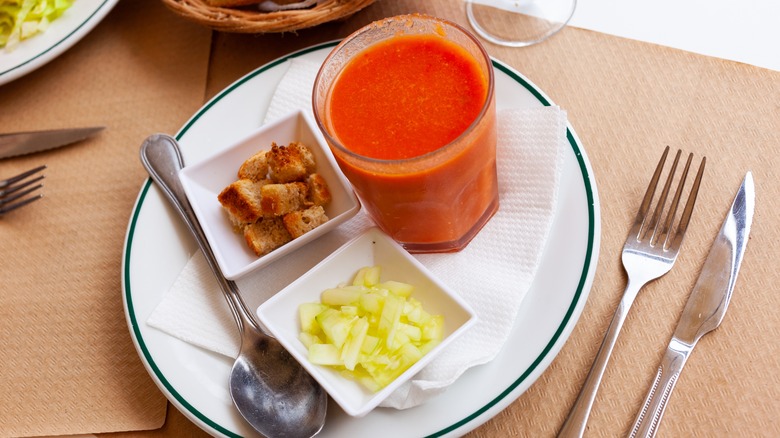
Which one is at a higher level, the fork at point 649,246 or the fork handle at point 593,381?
the fork at point 649,246

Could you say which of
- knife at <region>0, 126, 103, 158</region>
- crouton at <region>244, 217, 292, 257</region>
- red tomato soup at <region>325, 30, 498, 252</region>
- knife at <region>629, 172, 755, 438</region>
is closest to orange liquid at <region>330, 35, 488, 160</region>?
red tomato soup at <region>325, 30, 498, 252</region>

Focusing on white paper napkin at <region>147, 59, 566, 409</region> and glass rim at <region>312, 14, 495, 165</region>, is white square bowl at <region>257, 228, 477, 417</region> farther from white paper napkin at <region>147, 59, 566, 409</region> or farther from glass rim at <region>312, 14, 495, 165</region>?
glass rim at <region>312, 14, 495, 165</region>

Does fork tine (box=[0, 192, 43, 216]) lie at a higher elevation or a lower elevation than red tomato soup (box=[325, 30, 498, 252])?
lower

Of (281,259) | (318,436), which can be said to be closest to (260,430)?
(318,436)

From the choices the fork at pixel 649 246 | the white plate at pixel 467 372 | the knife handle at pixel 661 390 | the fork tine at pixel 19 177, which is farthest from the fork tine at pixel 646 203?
the fork tine at pixel 19 177

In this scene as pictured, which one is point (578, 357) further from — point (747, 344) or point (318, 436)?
point (318, 436)

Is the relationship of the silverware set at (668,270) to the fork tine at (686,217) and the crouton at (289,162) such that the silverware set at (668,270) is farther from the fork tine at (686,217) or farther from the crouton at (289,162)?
the crouton at (289,162)
